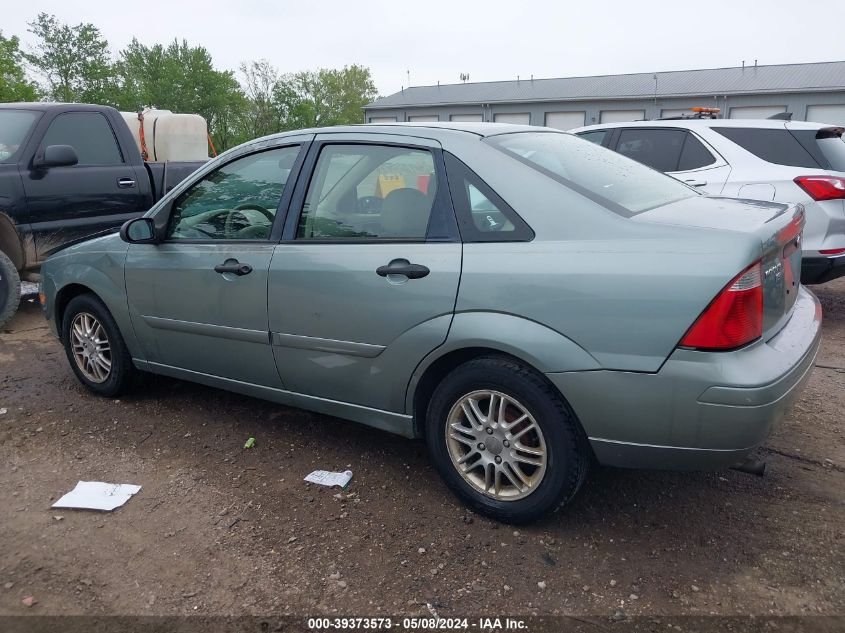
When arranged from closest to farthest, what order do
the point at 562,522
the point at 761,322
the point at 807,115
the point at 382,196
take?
the point at 761,322 → the point at 562,522 → the point at 382,196 → the point at 807,115

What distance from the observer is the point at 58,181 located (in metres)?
6.50

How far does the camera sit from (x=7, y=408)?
14.6 feet

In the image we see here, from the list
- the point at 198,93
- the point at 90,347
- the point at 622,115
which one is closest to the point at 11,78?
the point at 198,93

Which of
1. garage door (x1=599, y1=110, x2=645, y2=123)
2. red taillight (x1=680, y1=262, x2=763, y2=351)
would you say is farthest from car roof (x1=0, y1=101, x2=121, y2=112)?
garage door (x1=599, y1=110, x2=645, y2=123)

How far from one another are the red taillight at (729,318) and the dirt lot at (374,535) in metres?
0.92

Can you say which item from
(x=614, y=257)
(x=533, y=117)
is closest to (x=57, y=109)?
(x=614, y=257)

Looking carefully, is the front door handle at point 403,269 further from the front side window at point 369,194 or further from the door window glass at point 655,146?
the door window glass at point 655,146

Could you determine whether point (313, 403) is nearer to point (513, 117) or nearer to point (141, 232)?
point (141, 232)

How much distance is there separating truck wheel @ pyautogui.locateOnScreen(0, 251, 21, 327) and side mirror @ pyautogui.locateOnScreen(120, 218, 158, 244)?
2880 mm

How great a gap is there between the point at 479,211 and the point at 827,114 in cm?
3654

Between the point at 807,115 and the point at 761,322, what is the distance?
36.6 m

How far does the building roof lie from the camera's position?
3394 centimetres

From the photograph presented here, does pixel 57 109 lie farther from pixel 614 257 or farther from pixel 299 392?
pixel 614 257

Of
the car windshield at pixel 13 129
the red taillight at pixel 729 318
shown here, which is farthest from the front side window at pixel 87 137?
the red taillight at pixel 729 318
